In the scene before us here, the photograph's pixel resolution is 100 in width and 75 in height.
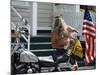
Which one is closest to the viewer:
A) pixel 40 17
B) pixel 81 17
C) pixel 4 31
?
pixel 4 31

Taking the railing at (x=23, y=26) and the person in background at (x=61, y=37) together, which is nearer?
the railing at (x=23, y=26)

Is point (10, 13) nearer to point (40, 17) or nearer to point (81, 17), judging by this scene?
point (40, 17)

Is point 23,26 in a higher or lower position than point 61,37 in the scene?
higher

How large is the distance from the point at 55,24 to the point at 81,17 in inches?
14.4

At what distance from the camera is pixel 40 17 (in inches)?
124

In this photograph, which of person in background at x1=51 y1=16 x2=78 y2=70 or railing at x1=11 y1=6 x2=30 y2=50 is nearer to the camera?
railing at x1=11 y1=6 x2=30 y2=50

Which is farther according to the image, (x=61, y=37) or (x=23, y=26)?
(x=61, y=37)

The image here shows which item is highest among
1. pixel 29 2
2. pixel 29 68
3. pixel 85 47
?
pixel 29 2

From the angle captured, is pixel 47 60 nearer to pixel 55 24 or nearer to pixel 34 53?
pixel 34 53

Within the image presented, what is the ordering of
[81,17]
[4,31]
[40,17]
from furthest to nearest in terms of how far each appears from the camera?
1. [81,17]
2. [40,17]
3. [4,31]

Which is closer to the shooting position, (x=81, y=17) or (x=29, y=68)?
(x=29, y=68)
